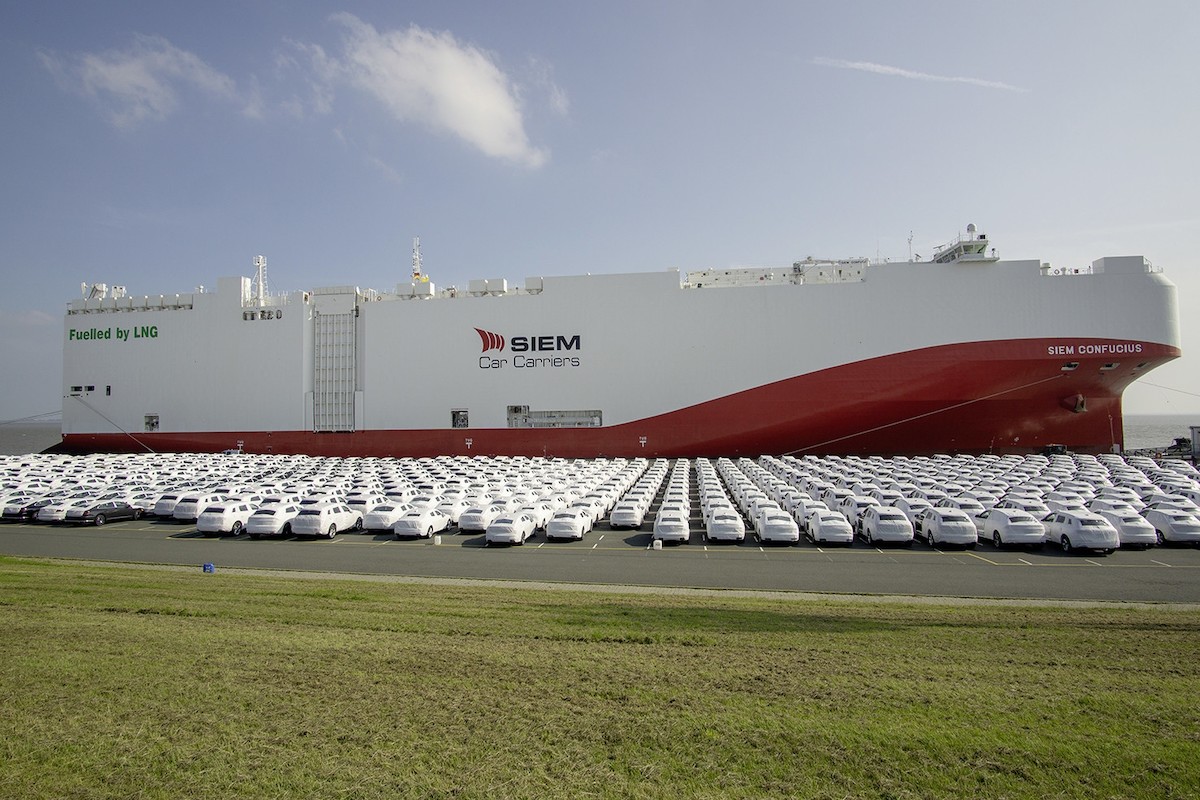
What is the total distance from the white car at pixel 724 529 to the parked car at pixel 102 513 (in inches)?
972

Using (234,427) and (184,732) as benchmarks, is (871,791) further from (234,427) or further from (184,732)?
(234,427)

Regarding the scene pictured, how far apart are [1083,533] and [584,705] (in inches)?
784

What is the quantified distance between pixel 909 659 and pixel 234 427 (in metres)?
63.2

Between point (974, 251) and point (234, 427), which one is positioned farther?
point (234, 427)

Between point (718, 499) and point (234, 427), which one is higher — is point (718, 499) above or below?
below

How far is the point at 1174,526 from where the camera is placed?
72.0 feet

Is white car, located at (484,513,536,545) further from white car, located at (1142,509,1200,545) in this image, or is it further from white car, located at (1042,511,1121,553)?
white car, located at (1142,509,1200,545)

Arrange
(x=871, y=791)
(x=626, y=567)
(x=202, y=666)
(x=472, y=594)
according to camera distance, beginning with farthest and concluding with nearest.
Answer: (x=626, y=567)
(x=472, y=594)
(x=202, y=666)
(x=871, y=791)

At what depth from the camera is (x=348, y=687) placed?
7.63m

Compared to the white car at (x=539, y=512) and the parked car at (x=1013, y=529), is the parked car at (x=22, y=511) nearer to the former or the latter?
the white car at (x=539, y=512)

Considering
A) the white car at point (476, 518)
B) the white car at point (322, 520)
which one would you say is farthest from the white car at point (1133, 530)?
the white car at point (322, 520)

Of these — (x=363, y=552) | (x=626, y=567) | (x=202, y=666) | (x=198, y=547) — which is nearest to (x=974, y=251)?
(x=626, y=567)

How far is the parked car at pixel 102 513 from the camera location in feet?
93.4

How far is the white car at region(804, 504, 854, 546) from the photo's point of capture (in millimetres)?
22547
